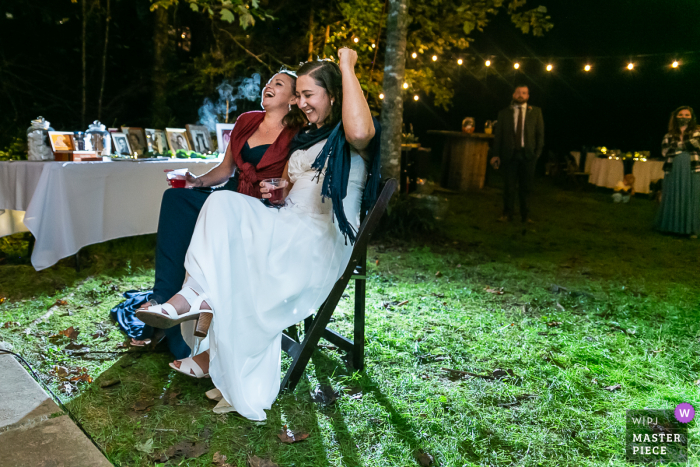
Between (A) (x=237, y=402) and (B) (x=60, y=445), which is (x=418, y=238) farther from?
(B) (x=60, y=445)

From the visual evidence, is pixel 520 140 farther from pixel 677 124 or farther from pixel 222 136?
pixel 222 136

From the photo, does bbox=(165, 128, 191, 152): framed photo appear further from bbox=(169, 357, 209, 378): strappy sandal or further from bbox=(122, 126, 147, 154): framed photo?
bbox=(169, 357, 209, 378): strappy sandal

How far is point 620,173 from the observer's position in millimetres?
11812

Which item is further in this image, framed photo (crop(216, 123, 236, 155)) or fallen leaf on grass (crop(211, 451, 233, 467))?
framed photo (crop(216, 123, 236, 155))

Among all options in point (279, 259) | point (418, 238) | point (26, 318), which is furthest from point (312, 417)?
point (418, 238)

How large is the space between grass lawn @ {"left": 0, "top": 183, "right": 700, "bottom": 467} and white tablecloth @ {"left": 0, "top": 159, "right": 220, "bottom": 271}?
1.34 feet

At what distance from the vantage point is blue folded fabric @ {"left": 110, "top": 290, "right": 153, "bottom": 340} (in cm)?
297

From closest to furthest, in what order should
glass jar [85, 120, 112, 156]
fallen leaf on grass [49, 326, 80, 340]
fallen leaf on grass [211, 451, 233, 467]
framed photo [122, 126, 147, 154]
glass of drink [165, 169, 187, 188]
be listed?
1. fallen leaf on grass [211, 451, 233, 467]
2. glass of drink [165, 169, 187, 188]
3. fallen leaf on grass [49, 326, 80, 340]
4. glass jar [85, 120, 112, 156]
5. framed photo [122, 126, 147, 154]

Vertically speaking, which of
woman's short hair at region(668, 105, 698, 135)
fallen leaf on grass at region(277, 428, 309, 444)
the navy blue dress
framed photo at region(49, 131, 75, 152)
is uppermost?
woman's short hair at region(668, 105, 698, 135)

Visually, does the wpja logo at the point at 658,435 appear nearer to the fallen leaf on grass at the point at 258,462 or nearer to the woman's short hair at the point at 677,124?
the fallen leaf on grass at the point at 258,462

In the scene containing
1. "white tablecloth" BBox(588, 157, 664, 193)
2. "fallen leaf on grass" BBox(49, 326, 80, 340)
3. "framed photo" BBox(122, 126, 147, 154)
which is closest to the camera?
"fallen leaf on grass" BBox(49, 326, 80, 340)

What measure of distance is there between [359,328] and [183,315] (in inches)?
39.1

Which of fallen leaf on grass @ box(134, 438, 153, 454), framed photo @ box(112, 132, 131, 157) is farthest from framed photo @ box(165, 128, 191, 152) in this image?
fallen leaf on grass @ box(134, 438, 153, 454)

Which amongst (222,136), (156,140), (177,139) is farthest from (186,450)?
(222,136)
